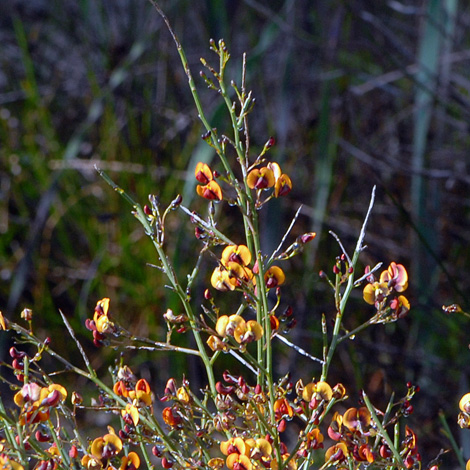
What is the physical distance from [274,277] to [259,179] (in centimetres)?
7

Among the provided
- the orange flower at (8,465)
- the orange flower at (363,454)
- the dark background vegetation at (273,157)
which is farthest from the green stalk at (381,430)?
the dark background vegetation at (273,157)

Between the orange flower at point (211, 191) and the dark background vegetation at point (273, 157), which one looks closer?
the orange flower at point (211, 191)

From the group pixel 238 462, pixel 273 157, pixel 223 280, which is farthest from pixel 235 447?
pixel 273 157

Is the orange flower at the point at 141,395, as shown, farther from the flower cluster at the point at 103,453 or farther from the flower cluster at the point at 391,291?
the flower cluster at the point at 391,291

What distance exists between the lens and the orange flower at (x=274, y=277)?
1.61 feet

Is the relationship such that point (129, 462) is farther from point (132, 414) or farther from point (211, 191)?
point (211, 191)

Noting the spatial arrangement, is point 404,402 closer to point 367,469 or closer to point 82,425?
point 367,469

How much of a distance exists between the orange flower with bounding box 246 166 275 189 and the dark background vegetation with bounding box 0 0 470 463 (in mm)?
895

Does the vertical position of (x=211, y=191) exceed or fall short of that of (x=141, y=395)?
it exceeds it

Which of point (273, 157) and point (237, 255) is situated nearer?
point (237, 255)

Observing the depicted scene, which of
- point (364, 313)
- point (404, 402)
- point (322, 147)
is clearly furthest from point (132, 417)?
point (364, 313)

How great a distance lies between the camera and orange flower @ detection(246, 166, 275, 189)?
487 mm

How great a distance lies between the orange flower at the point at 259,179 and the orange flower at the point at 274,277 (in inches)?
2.4

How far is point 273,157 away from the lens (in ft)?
6.16
